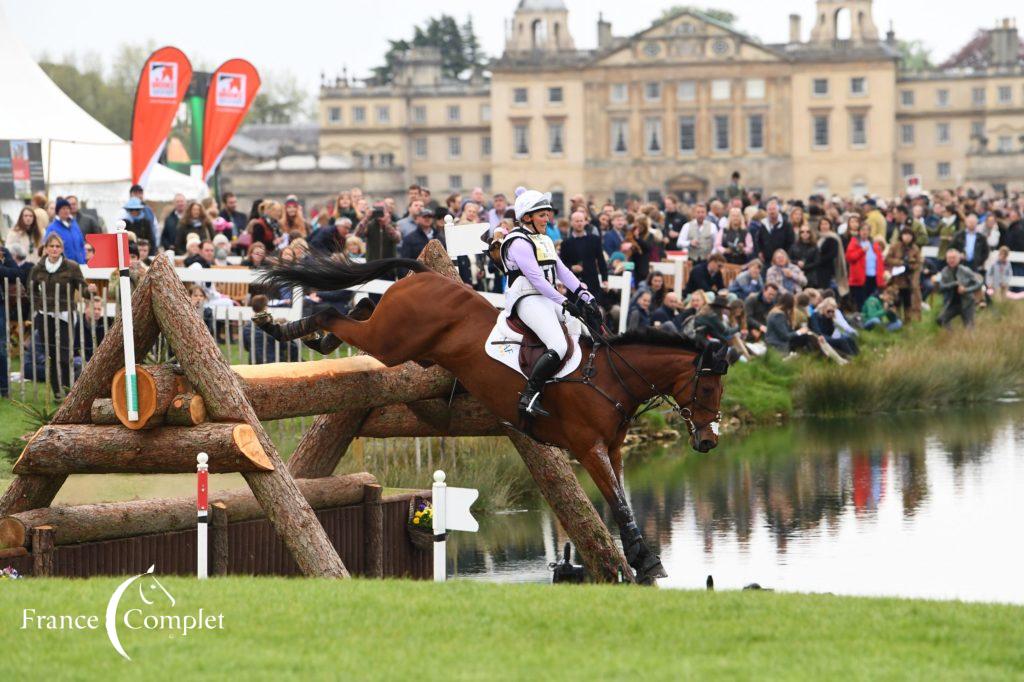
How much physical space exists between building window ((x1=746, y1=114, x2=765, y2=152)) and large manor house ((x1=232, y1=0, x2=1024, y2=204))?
0.07 metres

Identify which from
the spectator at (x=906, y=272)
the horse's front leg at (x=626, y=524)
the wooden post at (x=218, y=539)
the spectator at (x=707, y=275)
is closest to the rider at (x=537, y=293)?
the horse's front leg at (x=626, y=524)

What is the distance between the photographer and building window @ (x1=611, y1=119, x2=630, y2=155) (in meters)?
132

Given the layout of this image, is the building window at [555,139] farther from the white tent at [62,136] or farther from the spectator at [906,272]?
the spectator at [906,272]

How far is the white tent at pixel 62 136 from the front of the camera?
102 ft

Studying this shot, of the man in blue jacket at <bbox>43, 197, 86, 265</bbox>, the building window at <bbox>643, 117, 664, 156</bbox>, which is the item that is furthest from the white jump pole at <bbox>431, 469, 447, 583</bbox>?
the building window at <bbox>643, 117, 664, 156</bbox>

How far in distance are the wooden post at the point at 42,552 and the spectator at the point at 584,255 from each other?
39.2ft

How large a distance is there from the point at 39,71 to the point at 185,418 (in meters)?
23.4

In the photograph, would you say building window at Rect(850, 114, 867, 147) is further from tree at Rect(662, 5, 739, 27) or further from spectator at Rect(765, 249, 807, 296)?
spectator at Rect(765, 249, 807, 296)

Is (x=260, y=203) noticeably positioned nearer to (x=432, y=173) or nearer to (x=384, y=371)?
(x=384, y=371)

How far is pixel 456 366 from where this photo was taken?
13016mm

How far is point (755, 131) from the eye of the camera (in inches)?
5113

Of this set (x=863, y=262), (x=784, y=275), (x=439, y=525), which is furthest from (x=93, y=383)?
(x=863, y=262)

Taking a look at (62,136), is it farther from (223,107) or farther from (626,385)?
(626,385)

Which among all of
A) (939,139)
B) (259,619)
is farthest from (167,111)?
(939,139)
